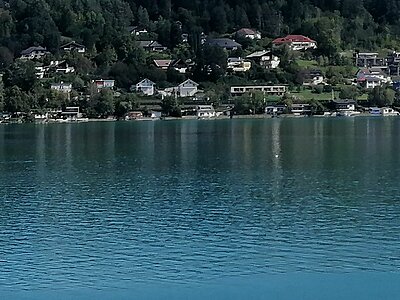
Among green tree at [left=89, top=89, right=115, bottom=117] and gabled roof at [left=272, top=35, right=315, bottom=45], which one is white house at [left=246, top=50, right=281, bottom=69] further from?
green tree at [left=89, top=89, right=115, bottom=117]

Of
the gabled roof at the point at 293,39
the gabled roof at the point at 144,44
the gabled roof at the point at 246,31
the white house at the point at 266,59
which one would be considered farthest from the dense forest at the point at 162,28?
the white house at the point at 266,59

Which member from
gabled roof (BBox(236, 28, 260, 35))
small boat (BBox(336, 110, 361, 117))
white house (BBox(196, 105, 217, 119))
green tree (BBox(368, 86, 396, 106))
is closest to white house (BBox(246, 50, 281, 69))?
gabled roof (BBox(236, 28, 260, 35))

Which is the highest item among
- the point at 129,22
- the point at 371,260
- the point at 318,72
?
the point at 129,22

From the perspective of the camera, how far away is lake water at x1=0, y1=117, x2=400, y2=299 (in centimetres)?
1076

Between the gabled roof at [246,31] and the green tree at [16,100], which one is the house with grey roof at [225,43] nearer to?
the gabled roof at [246,31]

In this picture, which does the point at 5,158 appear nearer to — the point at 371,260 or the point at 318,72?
the point at 371,260

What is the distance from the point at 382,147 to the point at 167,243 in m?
16.8

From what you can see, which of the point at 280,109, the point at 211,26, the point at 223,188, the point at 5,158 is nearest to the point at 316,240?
the point at 223,188

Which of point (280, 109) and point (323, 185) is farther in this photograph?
point (280, 109)

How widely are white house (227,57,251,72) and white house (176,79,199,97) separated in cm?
346

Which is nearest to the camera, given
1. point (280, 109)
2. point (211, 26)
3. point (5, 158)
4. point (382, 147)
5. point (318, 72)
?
point (5, 158)

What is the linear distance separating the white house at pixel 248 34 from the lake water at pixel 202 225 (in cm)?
4002

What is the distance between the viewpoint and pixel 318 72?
5700 cm

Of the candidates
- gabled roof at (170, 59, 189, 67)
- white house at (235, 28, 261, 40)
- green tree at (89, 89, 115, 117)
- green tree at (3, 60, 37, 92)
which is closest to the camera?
green tree at (89, 89, 115, 117)
